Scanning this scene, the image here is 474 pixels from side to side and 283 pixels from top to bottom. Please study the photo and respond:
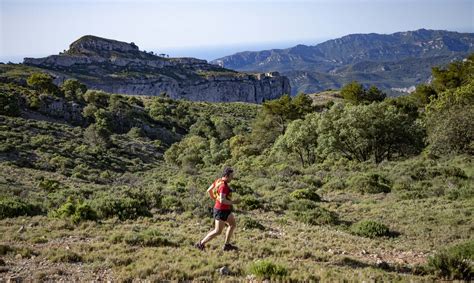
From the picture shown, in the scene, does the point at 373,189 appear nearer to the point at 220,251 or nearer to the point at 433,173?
the point at 433,173

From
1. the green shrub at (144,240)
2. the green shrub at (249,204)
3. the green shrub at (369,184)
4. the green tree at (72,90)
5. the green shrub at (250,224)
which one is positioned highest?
the green tree at (72,90)

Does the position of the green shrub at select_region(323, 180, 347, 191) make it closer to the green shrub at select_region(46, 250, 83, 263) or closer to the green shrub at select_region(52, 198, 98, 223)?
the green shrub at select_region(52, 198, 98, 223)

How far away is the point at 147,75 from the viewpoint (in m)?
148

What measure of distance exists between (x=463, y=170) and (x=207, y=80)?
148 meters

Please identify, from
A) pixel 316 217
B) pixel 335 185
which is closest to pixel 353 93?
pixel 335 185

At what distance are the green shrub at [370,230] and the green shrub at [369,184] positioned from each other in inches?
257

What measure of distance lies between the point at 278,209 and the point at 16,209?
9.37 m

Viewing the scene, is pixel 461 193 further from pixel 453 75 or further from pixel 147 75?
pixel 147 75

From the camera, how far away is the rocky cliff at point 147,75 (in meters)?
134

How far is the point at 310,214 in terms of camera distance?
1357 centimetres

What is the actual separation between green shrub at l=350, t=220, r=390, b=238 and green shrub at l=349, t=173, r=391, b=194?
654cm

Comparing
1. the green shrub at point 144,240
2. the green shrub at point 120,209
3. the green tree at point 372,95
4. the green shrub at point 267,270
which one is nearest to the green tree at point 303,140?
the green tree at point 372,95

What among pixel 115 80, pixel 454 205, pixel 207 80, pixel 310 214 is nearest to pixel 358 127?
pixel 454 205

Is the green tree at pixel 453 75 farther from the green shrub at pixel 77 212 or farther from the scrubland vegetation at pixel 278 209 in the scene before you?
the green shrub at pixel 77 212
